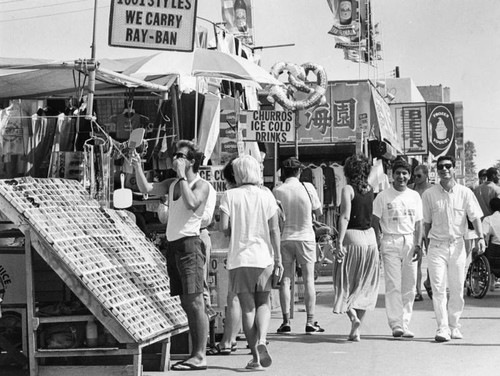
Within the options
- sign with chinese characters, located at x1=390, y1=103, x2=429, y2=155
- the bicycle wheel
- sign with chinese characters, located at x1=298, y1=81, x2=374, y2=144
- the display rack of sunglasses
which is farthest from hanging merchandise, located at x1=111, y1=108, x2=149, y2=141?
sign with chinese characters, located at x1=390, y1=103, x2=429, y2=155

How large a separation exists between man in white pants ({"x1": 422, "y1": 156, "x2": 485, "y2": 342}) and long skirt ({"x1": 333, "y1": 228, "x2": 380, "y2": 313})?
67 cm

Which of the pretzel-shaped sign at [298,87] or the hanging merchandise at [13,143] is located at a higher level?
the pretzel-shaped sign at [298,87]

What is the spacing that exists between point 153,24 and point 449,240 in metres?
4.17

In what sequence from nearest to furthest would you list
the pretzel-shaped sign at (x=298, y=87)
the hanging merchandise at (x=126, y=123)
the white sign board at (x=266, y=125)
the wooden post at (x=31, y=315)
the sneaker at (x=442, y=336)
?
the wooden post at (x=31, y=315) < the sneaker at (x=442, y=336) < the hanging merchandise at (x=126, y=123) < the white sign board at (x=266, y=125) < the pretzel-shaped sign at (x=298, y=87)

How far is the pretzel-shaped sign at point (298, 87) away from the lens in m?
18.2

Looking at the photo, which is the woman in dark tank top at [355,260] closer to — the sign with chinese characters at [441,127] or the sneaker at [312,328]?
the sneaker at [312,328]

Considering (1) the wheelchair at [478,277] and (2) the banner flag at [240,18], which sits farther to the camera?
(2) the banner flag at [240,18]

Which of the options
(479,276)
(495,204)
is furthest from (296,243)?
(495,204)

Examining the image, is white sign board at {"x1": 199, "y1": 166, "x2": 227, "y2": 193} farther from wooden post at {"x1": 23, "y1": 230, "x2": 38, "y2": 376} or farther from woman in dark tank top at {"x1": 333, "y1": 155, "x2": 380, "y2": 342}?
wooden post at {"x1": 23, "y1": 230, "x2": 38, "y2": 376}

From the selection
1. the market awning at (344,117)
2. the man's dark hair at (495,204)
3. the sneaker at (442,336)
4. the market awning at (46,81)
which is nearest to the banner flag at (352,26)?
the market awning at (344,117)

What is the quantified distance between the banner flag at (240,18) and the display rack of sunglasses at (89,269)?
18.7 meters

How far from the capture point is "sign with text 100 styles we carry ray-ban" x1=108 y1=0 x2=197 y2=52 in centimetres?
1073

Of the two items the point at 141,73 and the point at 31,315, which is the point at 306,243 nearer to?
the point at 141,73

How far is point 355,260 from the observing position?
33.5ft
